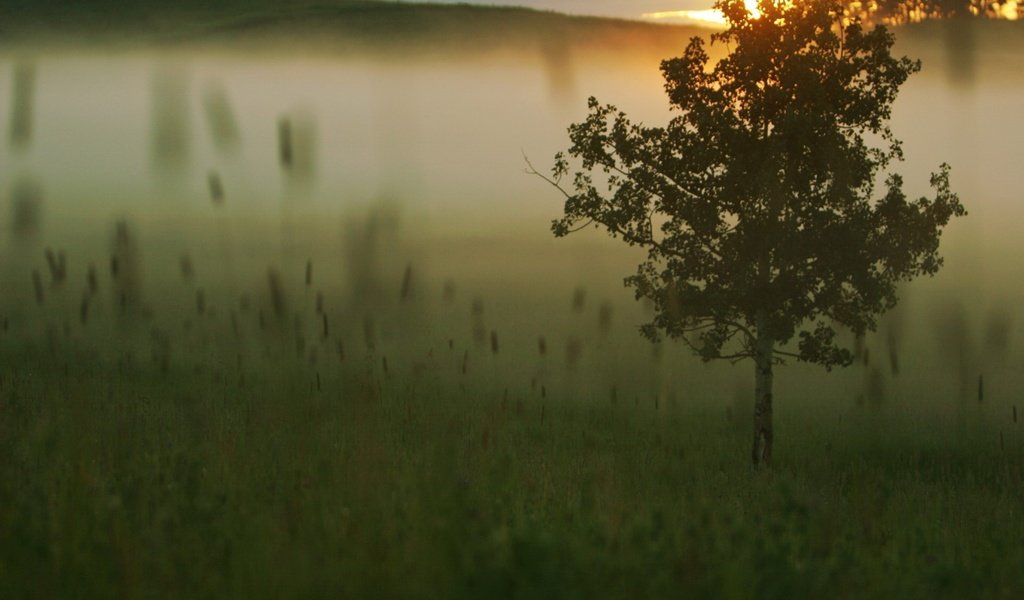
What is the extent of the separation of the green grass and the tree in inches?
124

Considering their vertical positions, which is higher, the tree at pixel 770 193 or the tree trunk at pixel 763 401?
the tree at pixel 770 193

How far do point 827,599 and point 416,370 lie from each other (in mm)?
8949

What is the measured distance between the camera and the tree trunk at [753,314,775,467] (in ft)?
70.0

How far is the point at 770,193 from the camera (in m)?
20.4

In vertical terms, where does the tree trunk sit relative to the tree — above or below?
below

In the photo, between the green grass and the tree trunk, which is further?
the tree trunk

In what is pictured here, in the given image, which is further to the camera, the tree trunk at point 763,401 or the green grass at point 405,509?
the tree trunk at point 763,401

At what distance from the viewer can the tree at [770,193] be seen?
2052cm

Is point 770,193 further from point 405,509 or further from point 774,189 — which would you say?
point 405,509

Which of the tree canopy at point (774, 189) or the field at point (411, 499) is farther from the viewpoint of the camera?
the tree canopy at point (774, 189)

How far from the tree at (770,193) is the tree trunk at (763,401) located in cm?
3

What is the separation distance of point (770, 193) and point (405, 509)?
13.2 m

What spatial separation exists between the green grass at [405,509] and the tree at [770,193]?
316 centimetres

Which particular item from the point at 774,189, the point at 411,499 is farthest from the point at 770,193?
the point at 411,499
